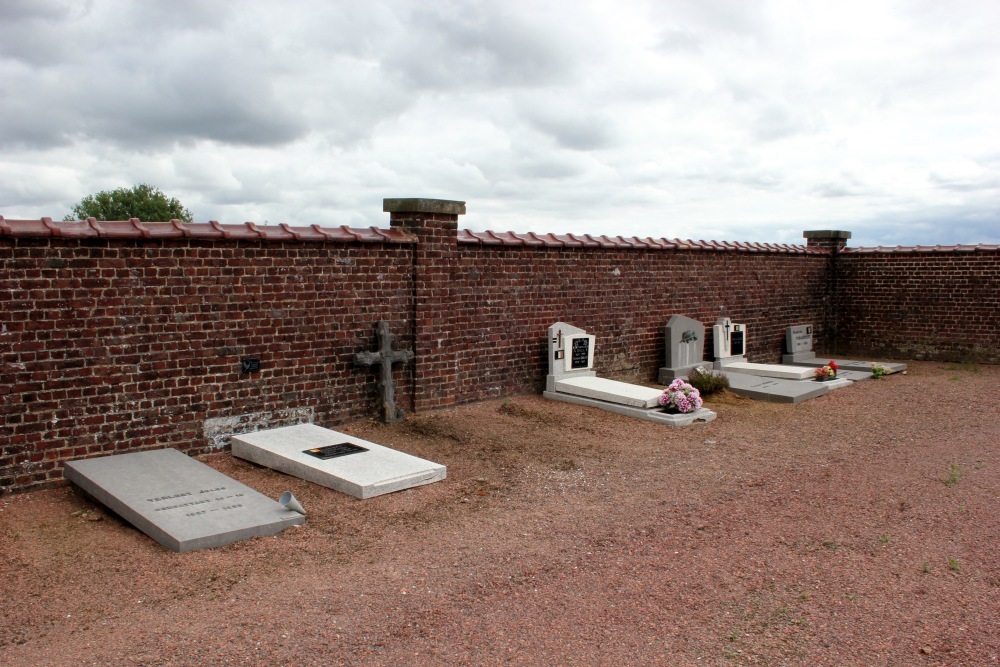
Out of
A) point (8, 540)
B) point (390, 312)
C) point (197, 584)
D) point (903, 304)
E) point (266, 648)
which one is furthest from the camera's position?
point (903, 304)

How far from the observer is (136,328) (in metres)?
7.42

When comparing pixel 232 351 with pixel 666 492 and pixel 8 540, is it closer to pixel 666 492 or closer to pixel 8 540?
pixel 8 540

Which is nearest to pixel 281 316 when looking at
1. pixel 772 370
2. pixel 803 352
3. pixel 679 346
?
pixel 679 346

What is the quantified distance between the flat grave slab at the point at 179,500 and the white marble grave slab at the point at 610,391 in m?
5.30

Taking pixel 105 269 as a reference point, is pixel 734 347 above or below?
below

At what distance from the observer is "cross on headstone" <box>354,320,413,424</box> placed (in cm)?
916

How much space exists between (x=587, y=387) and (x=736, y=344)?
5008 mm

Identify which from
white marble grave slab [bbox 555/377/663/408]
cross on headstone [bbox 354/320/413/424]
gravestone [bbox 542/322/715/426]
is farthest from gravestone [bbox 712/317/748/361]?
cross on headstone [bbox 354/320/413/424]

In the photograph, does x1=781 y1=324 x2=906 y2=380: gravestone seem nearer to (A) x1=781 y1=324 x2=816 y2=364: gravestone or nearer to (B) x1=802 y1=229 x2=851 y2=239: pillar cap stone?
(A) x1=781 y1=324 x2=816 y2=364: gravestone

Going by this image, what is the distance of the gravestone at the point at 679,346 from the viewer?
1326cm

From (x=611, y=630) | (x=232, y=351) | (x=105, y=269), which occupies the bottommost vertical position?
(x=611, y=630)

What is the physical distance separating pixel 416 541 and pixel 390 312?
4.19m

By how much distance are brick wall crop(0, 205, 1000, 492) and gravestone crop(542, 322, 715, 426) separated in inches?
13.6

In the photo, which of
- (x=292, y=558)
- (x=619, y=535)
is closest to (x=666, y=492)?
(x=619, y=535)
